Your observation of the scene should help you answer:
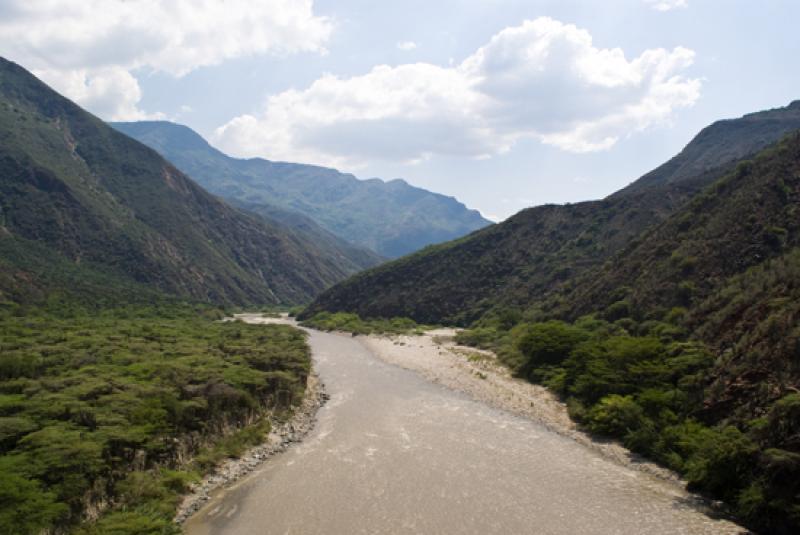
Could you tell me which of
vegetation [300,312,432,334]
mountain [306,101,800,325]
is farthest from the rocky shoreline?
mountain [306,101,800,325]

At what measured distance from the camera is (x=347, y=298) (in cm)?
12781

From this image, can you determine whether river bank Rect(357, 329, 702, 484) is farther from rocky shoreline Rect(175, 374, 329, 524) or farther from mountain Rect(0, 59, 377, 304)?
mountain Rect(0, 59, 377, 304)

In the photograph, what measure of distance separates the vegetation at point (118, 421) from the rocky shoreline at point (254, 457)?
1.87 ft

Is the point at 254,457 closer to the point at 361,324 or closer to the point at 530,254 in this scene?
the point at 361,324

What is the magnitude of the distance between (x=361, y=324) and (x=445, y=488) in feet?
253

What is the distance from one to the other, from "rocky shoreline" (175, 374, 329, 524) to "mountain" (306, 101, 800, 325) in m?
50.3

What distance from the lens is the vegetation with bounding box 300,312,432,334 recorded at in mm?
89750

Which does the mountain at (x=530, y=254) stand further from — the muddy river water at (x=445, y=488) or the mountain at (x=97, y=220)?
the muddy river water at (x=445, y=488)

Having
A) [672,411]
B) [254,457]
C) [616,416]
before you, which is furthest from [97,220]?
[672,411]

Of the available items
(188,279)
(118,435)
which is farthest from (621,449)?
(188,279)

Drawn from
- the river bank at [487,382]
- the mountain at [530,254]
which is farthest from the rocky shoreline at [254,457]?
the mountain at [530,254]

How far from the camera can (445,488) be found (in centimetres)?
2291

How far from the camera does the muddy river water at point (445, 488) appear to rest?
19516mm

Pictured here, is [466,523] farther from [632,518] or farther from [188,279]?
[188,279]
